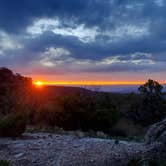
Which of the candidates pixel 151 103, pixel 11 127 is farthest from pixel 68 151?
pixel 151 103

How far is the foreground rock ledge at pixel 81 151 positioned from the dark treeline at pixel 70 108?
1.57 m

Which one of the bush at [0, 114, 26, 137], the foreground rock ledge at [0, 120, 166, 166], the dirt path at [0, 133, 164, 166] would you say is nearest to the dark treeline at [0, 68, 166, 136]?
the bush at [0, 114, 26, 137]

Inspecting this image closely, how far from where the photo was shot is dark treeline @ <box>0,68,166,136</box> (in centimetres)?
1874

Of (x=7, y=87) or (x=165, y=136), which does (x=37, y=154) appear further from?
(x=7, y=87)

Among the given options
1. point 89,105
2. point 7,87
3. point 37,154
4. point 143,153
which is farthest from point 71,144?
point 7,87

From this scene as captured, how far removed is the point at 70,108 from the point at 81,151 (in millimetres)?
9370

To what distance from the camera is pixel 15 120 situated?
12578mm

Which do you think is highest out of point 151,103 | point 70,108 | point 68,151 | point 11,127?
point 151,103

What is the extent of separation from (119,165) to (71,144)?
2.11m

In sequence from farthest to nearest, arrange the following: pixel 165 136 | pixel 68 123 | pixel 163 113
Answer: pixel 163 113 < pixel 68 123 < pixel 165 136

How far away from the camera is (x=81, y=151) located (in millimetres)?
10453

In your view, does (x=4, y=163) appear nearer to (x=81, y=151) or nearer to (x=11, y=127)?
(x=81, y=151)

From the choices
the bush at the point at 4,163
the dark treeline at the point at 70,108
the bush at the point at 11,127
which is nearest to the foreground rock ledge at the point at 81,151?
the bush at the point at 4,163

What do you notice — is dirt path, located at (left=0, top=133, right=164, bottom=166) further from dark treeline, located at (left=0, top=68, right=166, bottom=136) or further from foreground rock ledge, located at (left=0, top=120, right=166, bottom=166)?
dark treeline, located at (left=0, top=68, right=166, bottom=136)
